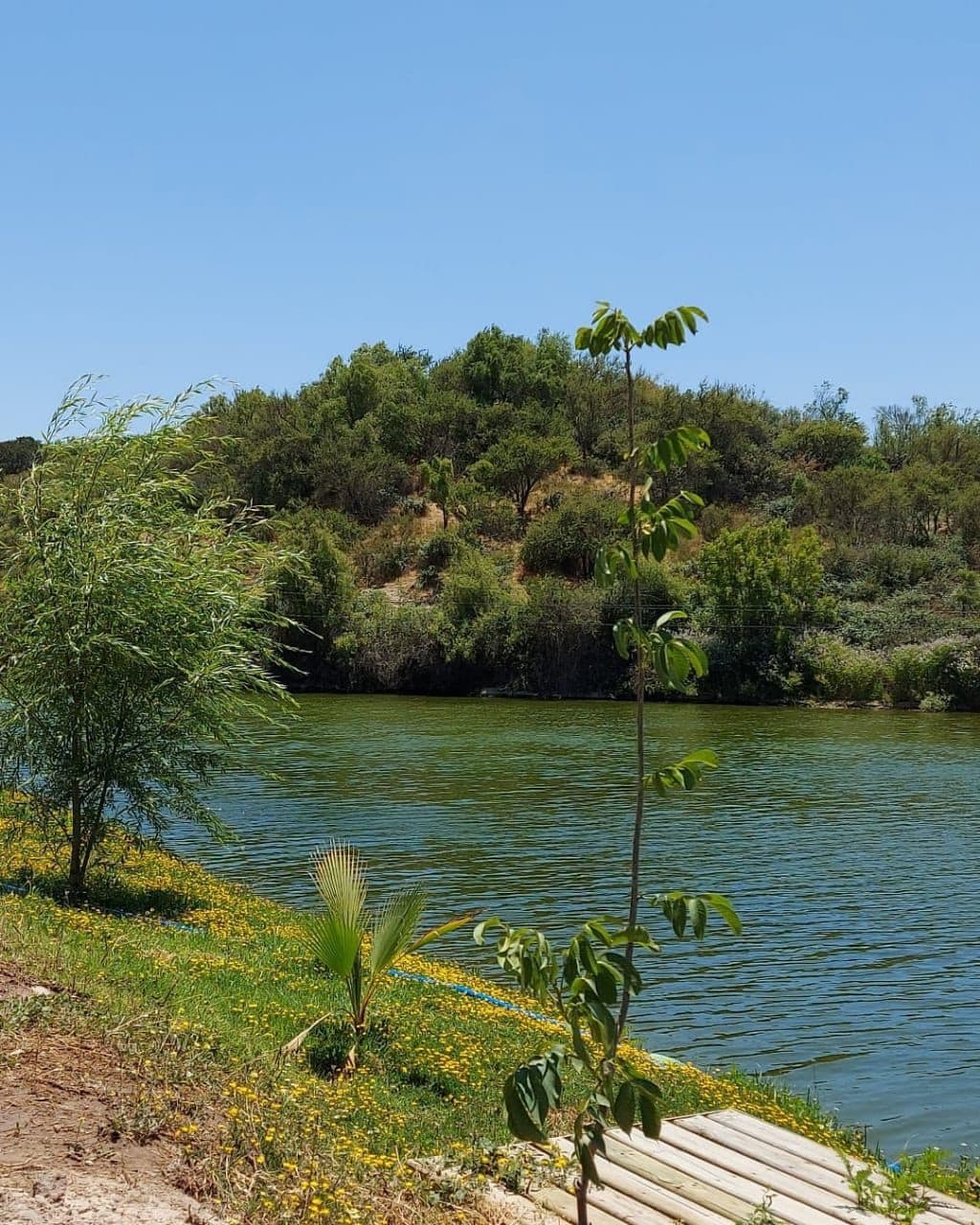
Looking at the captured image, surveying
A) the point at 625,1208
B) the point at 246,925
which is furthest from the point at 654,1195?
the point at 246,925

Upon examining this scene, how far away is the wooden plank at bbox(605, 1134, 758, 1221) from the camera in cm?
631

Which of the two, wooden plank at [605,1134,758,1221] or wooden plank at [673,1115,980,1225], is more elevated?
wooden plank at [605,1134,758,1221]

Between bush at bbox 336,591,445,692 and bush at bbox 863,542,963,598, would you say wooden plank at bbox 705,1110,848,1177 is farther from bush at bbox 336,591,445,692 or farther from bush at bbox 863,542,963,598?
bush at bbox 863,542,963,598

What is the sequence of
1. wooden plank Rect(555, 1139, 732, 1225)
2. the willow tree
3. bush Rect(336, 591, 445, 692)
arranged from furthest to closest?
bush Rect(336, 591, 445, 692), the willow tree, wooden plank Rect(555, 1139, 732, 1225)

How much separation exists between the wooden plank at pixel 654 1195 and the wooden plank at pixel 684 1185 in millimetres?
33

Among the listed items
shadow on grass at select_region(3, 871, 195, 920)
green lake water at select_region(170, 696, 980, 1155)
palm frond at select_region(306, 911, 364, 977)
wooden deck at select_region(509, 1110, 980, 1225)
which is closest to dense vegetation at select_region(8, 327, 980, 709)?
green lake water at select_region(170, 696, 980, 1155)

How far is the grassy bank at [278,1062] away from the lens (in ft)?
18.5

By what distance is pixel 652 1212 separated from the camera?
20.2 ft

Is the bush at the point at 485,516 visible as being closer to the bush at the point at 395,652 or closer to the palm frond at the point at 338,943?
the bush at the point at 395,652

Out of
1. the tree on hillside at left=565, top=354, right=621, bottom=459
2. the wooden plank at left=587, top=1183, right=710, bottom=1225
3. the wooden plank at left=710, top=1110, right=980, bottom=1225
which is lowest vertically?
the wooden plank at left=710, top=1110, right=980, bottom=1225

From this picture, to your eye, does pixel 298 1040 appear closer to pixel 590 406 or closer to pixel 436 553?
pixel 436 553

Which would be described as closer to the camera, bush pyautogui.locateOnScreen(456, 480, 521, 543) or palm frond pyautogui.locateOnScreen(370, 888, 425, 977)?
palm frond pyautogui.locateOnScreen(370, 888, 425, 977)

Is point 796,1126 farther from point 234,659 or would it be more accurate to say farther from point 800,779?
point 800,779

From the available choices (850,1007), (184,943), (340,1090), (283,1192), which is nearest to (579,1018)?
(283,1192)
